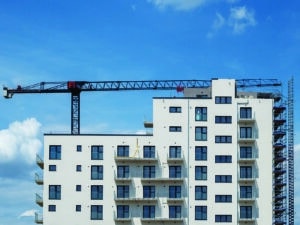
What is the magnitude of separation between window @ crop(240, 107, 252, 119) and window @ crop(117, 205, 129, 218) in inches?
980

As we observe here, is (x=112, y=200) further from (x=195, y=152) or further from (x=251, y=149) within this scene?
(x=251, y=149)

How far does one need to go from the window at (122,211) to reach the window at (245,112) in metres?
24.9

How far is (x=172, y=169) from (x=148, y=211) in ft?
26.6

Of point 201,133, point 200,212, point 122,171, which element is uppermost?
point 201,133

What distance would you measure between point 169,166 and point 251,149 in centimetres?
1424

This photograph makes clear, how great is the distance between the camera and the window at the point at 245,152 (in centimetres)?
12938

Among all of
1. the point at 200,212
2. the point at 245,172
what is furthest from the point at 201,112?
the point at 200,212

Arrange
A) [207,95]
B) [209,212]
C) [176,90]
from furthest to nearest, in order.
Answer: [176,90]
[207,95]
[209,212]

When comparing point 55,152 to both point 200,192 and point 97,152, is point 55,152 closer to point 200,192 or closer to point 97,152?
point 97,152

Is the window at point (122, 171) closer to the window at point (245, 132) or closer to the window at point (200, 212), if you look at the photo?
the window at point (200, 212)

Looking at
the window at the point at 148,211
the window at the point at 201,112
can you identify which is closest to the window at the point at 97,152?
the window at the point at 148,211

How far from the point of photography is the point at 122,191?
129000mm

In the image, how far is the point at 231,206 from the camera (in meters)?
128

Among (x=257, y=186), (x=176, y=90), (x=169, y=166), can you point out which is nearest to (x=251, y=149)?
(x=257, y=186)
